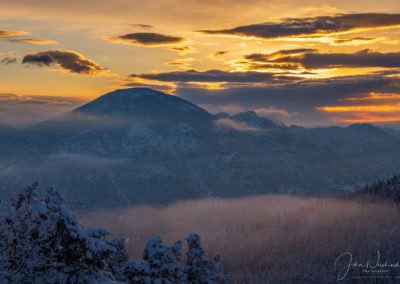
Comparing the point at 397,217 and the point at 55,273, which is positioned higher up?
the point at 55,273

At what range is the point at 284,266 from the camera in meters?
174

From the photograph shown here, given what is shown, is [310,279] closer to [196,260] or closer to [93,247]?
[196,260]

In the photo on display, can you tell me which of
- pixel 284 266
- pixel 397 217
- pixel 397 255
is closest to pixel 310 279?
pixel 397 255

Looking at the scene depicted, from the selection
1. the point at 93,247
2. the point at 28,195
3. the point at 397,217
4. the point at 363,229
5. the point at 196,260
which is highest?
the point at 28,195

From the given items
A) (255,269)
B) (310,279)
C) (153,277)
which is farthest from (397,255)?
(153,277)

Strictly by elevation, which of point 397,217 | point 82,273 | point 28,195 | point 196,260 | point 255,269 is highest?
point 28,195

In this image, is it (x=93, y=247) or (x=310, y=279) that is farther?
(x=310, y=279)

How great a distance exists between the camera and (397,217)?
165m

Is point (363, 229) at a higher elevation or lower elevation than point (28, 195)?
lower

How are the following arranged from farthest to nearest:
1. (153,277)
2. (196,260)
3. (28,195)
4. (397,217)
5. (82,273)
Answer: (397,217), (196,260), (153,277), (28,195), (82,273)

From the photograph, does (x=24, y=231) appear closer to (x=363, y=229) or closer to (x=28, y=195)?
(x=28, y=195)

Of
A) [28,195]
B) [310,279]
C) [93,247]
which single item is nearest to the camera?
[93,247]

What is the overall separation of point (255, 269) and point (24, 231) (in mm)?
179949

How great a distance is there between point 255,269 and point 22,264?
180 metres
